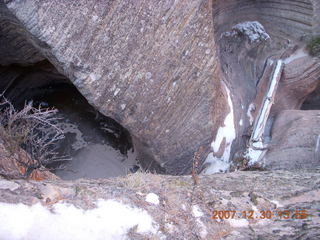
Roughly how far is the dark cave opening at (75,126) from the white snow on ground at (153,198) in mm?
1831

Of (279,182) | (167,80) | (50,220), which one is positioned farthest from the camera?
(167,80)

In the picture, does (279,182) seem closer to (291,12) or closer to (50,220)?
(50,220)

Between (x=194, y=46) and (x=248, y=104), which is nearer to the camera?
(x=194, y=46)

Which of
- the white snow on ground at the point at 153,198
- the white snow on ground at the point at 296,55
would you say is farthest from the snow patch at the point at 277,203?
the white snow on ground at the point at 296,55

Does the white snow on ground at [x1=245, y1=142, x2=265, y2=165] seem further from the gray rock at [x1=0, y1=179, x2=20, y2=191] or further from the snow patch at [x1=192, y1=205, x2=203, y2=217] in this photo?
the gray rock at [x1=0, y1=179, x2=20, y2=191]

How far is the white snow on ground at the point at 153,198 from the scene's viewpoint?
1.47 meters

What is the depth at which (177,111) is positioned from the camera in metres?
2.57

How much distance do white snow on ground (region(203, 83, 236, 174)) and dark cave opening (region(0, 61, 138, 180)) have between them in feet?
2.94

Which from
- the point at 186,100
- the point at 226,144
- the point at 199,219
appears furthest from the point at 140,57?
the point at 226,144

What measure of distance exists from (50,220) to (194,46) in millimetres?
1667

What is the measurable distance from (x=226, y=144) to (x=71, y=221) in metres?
2.15

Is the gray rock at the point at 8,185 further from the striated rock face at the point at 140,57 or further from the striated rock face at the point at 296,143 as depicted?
the striated rock face at the point at 296,143

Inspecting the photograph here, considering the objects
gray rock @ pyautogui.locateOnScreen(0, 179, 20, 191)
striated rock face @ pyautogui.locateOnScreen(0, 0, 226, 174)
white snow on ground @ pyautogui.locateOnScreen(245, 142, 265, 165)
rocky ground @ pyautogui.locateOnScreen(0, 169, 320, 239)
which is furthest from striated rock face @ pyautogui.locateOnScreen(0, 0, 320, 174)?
gray rock @ pyautogui.locateOnScreen(0, 179, 20, 191)

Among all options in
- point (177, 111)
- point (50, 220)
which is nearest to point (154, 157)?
point (177, 111)
